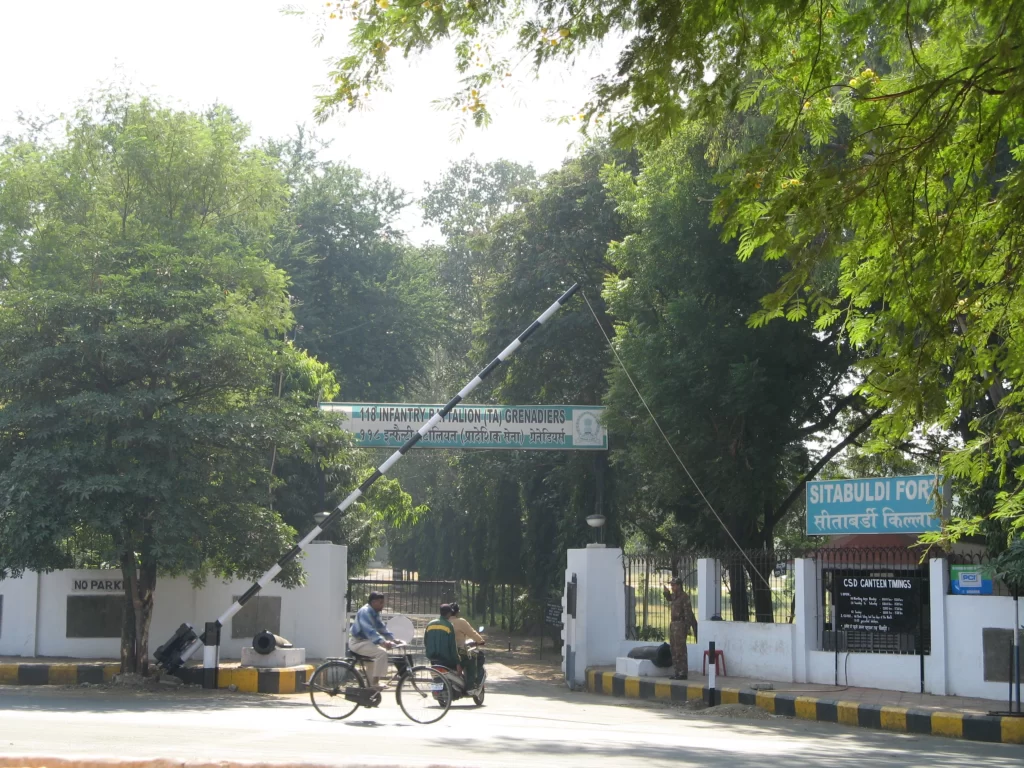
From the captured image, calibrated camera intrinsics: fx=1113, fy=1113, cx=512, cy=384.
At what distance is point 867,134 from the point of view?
6.10 metres

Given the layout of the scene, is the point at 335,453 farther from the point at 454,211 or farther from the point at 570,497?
the point at 454,211

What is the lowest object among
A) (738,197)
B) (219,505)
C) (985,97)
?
(219,505)

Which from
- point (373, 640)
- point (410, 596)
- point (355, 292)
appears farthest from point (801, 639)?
point (355, 292)

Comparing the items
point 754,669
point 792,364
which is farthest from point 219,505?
point 792,364

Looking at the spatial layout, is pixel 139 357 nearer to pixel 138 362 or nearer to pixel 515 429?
pixel 138 362

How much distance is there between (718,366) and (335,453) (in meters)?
7.45

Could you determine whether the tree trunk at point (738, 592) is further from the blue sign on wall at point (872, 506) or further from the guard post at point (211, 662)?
the guard post at point (211, 662)

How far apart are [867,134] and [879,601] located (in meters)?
11.7

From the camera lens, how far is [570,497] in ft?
92.8

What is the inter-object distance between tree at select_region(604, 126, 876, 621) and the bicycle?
7.97m

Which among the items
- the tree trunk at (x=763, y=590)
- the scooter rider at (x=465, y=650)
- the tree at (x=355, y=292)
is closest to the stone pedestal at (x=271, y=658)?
the scooter rider at (x=465, y=650)

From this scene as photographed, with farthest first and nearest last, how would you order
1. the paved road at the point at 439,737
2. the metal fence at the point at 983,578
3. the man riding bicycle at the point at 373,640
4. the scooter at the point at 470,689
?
the metal fence at the point at 983,578
the scooter at the point at 470,689
the man riding bicycle at the point at 373,640
the paved road at the point at 439,737

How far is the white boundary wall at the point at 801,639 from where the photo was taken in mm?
15094

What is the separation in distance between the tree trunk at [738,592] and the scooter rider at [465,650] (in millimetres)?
6097
